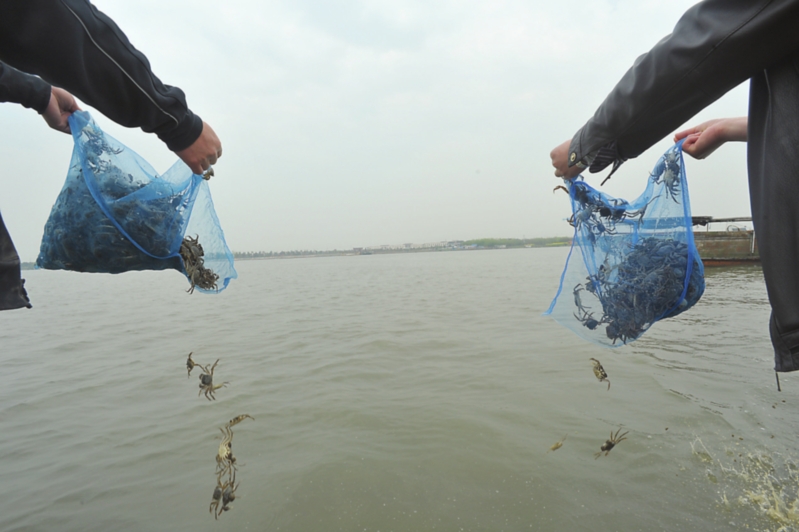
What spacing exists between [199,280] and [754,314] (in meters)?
11.1

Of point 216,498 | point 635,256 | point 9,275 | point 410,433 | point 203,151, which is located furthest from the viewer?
point 410,433

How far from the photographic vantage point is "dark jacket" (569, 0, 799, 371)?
1276 millimetres

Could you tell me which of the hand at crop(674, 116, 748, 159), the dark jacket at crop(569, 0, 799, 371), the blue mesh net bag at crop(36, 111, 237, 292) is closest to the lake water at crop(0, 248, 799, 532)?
the blue mesh net bag at crop(36, 111, 237, 292)

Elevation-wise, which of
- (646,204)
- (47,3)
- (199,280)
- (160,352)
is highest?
(47,3)

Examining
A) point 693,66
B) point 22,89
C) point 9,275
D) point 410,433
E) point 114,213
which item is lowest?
point 410,433

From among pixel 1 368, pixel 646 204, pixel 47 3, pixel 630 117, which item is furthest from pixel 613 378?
pixel 1 368

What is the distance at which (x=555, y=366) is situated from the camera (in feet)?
20.5

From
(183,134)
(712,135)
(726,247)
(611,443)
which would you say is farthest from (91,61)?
(726,247)

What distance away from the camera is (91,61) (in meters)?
1.51

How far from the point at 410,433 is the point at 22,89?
3908 millimetres

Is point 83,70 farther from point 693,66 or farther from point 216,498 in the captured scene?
point 216,498

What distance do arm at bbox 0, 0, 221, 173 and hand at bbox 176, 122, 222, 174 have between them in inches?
4.7

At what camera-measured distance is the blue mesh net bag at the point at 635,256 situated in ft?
8.68

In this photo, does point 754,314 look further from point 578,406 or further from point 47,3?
point 47,3
